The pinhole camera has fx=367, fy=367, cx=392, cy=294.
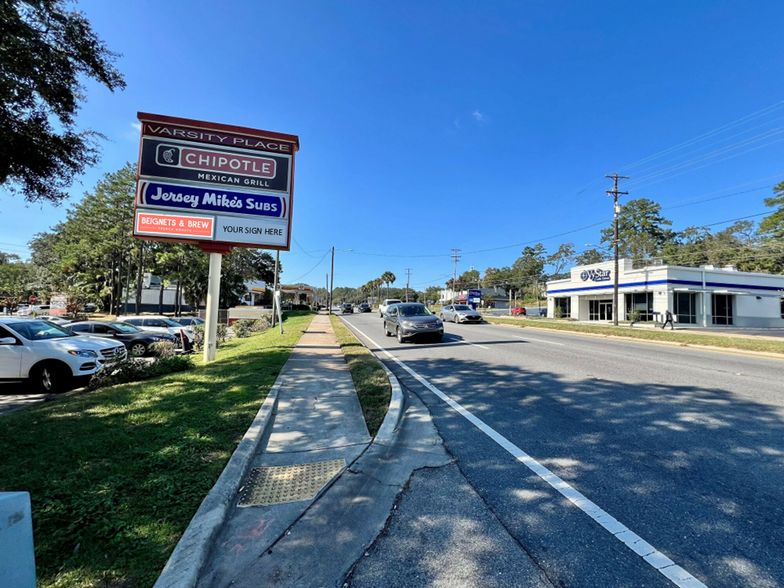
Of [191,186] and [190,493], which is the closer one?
[190,493]

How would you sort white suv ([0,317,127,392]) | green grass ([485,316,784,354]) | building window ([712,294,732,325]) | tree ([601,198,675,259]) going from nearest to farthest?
white suv ([0,317,127,392]) < green grass ([485,316,784,354]) < building window ([712,294,732,325]) < tree ([601,198,675,259])

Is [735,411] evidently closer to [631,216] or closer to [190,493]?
[190,493]

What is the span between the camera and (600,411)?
17.1ft

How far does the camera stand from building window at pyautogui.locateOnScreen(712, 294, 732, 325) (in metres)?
31.0

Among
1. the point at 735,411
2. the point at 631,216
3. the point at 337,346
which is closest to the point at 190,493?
the point at 735,411

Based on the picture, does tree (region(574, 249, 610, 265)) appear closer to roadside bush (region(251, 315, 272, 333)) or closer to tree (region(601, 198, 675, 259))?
tree (region(601, 198, 675, 259))

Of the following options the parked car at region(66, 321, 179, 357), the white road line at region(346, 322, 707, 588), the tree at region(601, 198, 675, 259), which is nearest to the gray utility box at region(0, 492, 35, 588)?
the white road line at region(346, 322, 707, 588)

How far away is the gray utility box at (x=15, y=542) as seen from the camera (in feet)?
4.41

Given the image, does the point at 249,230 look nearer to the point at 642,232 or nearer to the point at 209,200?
the point at 209,200

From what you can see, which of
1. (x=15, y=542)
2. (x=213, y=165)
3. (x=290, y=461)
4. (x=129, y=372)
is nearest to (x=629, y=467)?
(x=290, y=461)

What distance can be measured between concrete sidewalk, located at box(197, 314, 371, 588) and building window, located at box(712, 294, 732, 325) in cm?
3666

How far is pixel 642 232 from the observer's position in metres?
70.1

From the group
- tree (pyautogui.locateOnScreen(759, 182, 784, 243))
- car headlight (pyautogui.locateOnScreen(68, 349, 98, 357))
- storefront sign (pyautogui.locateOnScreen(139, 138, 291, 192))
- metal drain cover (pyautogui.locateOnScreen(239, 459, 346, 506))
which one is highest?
tree (pyautogui.locateOnScreen(759, 182, 784, 243))

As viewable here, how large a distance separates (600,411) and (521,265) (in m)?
107
